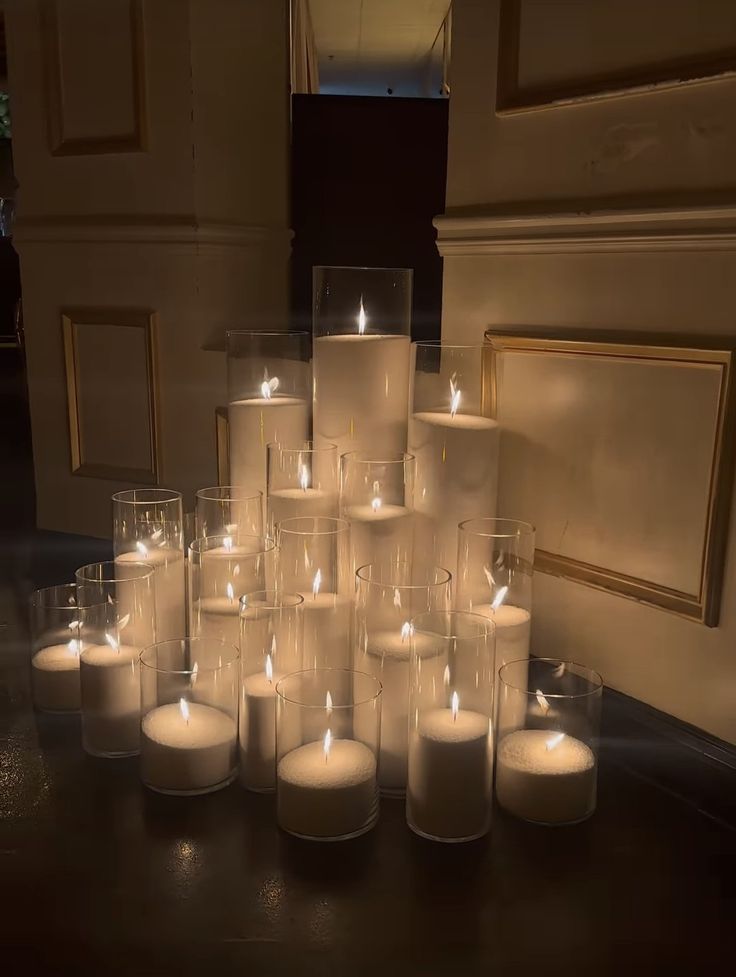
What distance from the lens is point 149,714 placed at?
1.05 meters

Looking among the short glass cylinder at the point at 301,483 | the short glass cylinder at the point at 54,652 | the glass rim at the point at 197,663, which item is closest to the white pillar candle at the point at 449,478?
the short glass cylinder at the point at 301,483

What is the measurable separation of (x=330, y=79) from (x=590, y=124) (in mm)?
5655

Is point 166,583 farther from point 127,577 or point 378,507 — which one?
point 378,507

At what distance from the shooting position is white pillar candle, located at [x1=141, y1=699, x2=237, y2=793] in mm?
1026

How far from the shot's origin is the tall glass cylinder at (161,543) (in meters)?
1.27

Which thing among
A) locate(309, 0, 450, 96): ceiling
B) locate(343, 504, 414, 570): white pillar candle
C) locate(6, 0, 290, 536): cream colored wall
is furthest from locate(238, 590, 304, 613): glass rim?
locate(309, 0, 450, 96): ceiling

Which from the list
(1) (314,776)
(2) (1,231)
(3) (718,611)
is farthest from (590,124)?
(2) (1,231)

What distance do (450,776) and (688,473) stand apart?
0.47 metres

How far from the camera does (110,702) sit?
3.66ft

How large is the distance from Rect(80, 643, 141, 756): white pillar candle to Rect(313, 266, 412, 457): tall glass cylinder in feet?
1.45

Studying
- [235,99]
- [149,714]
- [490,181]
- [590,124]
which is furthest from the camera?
[235,99]

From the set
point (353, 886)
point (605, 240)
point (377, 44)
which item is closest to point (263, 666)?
point (353, 886)

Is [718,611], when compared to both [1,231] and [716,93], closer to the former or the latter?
[716,93]

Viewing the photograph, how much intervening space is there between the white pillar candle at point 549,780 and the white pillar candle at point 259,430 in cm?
57
